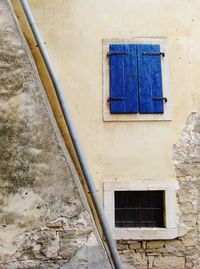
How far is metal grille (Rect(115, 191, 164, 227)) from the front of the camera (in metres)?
3.29

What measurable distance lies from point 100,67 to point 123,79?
44 centimetres

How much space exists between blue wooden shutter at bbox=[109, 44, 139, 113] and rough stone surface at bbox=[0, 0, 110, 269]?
119 centimetres

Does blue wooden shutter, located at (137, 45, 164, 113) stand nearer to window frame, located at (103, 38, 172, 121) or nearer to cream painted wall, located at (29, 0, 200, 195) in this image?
window frame, located at (103, 38, 172, 121)

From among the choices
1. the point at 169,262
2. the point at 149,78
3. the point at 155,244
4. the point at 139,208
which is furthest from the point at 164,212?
the point at 149,78

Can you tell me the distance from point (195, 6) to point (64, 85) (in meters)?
2.64

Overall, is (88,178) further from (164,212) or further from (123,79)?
(123,79)

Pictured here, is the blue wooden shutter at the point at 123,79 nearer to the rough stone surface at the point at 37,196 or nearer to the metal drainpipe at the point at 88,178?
the metal drainpipe at the point at 88,178

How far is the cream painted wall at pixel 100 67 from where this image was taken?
3350 mm

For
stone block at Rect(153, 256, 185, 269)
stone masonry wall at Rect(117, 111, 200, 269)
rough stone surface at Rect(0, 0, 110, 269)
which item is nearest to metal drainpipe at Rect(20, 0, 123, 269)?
rough stone surface at Rect(0, 0, 110, 269)

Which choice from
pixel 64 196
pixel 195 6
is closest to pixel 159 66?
pixel 195 6

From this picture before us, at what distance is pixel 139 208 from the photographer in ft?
10.9

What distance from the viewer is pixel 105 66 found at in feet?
11.7

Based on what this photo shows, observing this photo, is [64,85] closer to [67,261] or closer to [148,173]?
[148,173]

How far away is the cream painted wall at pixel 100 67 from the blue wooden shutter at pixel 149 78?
9.1 inches
